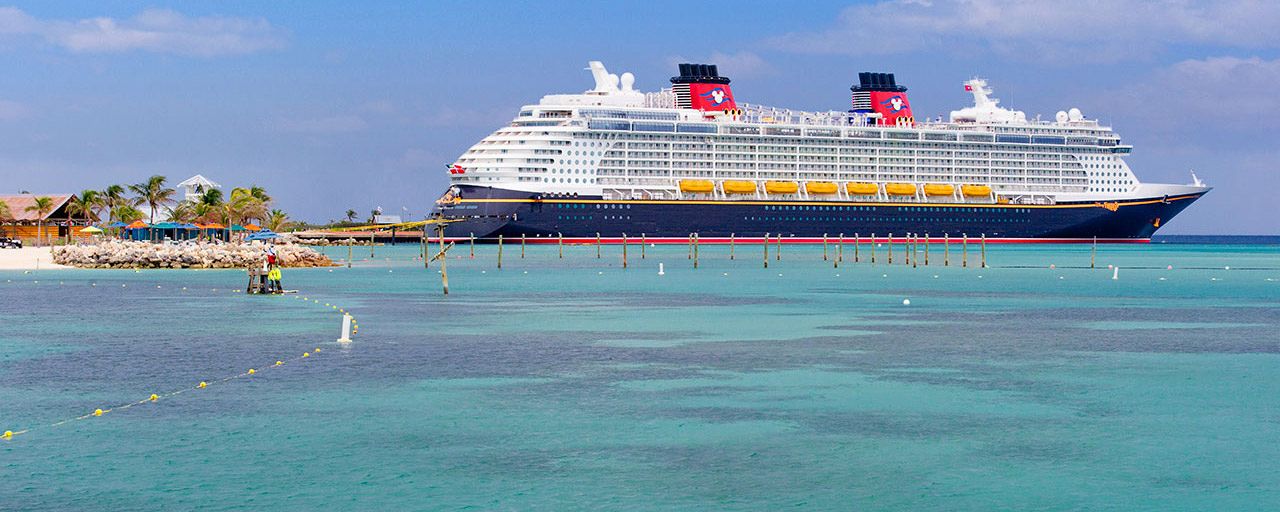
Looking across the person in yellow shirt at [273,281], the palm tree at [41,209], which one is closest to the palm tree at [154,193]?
the palm tree at [41,209]

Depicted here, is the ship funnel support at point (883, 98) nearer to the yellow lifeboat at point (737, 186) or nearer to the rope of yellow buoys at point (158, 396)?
the yellow lifeboat at point (737, 186)

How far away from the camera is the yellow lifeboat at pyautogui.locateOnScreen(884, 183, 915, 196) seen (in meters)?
129

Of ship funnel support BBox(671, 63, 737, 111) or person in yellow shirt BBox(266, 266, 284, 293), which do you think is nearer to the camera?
person in yellow shirt BBox(266, 266, 284, 293)

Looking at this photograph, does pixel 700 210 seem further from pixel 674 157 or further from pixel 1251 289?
pixel 1251 289

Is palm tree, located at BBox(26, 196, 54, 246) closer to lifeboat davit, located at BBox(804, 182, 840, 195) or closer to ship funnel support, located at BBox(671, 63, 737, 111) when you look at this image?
ship funnel support, located at BBox(671, 63, 737, 111)

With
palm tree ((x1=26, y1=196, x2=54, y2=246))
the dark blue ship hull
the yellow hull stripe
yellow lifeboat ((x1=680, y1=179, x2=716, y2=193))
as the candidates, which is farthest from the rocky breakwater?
yellow lifeboat ((x1=680, y1=179, x2=716, y2=193))

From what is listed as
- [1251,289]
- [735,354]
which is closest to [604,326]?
[735,354]

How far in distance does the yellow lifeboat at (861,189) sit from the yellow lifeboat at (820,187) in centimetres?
156

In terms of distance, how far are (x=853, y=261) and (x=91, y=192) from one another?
66.4m

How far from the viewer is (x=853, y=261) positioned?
85562 mm

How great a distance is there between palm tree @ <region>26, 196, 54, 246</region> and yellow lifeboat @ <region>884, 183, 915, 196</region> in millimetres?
69619

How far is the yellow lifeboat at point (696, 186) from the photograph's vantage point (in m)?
120

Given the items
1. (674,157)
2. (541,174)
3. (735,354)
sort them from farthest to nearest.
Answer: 1. (674,157)
2. (541,174)
3. (735,354)

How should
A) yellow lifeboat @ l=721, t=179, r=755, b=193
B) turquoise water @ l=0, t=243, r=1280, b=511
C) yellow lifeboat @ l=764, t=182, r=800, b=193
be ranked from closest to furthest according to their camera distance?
turquoise water @ l=0, t=243, r=1280, b=511 < yellow lifeboat @ l=721, t=179, r=755, b=193 < yellow lifeboat @ l=764, t=182, r=800, b=193
